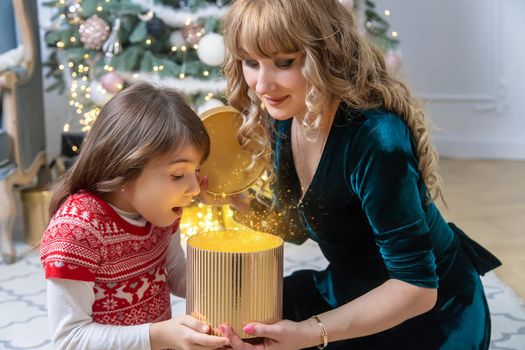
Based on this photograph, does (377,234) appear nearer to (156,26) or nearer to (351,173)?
(351,173)

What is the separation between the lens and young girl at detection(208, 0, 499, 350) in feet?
3.78

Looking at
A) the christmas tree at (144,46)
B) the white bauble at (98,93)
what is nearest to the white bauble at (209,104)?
the christmas tree at (144,46)

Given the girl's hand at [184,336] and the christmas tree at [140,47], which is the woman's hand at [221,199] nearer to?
the girl's hand at [184,336]

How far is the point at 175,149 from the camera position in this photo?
1.16 metres

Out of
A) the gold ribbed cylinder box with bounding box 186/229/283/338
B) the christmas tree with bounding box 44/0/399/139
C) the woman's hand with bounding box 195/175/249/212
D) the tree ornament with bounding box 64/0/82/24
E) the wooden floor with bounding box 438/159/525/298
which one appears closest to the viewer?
the gold ribbed cylinder box with bounding box 186/229/283/338

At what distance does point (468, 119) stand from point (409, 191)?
3.02m

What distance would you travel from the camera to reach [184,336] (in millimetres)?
1104

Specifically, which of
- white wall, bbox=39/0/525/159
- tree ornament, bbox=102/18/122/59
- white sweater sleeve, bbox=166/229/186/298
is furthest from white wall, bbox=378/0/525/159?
white sweater sleeve, bbox=166/229/186/298

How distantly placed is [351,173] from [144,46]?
175cm

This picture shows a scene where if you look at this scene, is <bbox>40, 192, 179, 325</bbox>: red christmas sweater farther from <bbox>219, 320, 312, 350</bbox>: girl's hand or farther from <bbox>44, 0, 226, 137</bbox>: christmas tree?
<bbox>44, 0, 226, 137</bbox>: christmas tree

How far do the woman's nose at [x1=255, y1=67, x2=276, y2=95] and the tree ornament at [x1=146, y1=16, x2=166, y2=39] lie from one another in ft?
5.34

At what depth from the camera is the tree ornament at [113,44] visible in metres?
2.75

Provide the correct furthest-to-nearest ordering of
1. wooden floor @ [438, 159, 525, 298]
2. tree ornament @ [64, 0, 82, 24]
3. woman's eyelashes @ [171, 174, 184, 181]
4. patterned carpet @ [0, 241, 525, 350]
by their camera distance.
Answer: tree ornament @ [64, 0, 82, 24] < wooden floor @ [438, 159, 525, 298] < patterned carpet @ [0, 241, 525, 350] < woman's eyelashes @ [171, 174, 184, 181]

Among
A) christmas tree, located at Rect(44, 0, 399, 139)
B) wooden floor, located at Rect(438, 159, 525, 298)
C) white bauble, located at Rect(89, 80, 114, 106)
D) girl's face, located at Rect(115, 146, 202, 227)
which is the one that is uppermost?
girl's face, located at Rect(115, 146, 202, 227)
